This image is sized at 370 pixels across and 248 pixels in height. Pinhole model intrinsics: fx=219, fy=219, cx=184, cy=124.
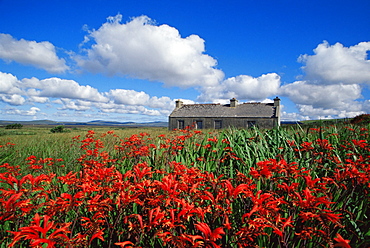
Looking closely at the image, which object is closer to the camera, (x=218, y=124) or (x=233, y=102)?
(x=218, y=124)

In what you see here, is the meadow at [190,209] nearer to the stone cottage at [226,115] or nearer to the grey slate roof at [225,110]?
the stone cottage at [226,115]

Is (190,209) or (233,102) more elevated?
(233,102)

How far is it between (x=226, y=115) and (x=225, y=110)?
130cm

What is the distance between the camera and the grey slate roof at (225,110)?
112 ft

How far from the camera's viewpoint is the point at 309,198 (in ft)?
5.84

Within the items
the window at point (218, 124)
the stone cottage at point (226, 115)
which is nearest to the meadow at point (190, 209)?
the stone cottage at point (226, 115)

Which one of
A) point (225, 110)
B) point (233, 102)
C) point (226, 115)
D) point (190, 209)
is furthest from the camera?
point (233, 102)

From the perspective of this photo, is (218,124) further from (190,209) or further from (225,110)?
(190,209)

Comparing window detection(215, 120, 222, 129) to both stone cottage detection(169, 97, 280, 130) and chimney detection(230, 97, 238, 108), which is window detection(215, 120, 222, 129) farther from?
chimney detection(230, 97, 238, 108)

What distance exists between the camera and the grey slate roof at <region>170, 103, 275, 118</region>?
34.2 m

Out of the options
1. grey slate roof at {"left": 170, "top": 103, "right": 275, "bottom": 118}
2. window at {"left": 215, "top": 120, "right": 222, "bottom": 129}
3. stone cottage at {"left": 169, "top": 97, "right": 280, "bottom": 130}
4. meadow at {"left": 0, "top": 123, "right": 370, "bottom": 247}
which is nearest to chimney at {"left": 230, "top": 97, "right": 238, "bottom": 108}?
stone cottage at {"left": 169, "top": 97, "right": 280, "bottom": 130}

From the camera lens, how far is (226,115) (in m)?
35.1

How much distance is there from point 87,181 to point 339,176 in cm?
275

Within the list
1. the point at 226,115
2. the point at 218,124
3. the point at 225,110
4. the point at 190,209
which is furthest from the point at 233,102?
the point at 190,209
